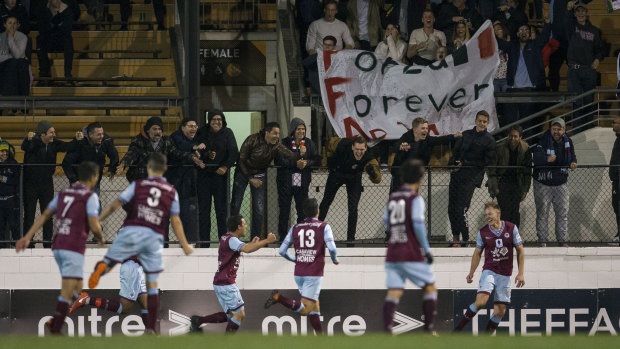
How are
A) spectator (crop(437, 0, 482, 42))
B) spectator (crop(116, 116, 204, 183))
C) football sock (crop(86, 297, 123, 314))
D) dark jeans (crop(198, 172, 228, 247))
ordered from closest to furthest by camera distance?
1. football sock (crop(86, 297, 123, 314))
2. spectator (crop(116, 116, 204, 183))
3. dark jeans (crop(198, 172, 228, 247))
4. spectator (crop(437, 0, 482, 42))

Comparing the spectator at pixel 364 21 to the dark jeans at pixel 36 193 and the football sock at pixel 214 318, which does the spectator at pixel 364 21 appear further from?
the football sock at pixel 214 318

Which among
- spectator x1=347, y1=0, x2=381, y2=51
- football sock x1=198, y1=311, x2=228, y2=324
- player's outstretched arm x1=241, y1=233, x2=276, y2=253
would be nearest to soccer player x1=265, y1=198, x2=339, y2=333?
player's outstretched arm x1=241, y1=233, x2=276, y2=253

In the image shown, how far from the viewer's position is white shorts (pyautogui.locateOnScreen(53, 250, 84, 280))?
11.3 metres

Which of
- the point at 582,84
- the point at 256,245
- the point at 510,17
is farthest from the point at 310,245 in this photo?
the point at 510,17

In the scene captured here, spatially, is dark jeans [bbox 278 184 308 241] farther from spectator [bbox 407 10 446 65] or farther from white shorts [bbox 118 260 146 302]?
spectator [bbox 407 10 446 65]

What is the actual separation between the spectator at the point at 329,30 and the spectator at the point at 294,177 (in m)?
3.52

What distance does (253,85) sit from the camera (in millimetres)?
22344

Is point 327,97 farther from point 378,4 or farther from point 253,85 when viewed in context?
point 253,85

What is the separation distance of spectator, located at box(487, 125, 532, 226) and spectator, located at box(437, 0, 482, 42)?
12.5 feet

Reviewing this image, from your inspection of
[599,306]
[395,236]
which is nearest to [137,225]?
[395,236]

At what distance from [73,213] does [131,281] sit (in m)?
3.82

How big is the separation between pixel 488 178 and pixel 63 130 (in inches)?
331

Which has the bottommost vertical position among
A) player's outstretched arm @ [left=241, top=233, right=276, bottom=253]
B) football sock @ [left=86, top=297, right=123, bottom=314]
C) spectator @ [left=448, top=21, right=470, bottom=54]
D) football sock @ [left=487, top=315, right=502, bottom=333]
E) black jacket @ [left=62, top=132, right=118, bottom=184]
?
football sock @ [left=487, top=315, right=502, bottom=333]

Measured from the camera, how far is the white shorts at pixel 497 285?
14789mm
